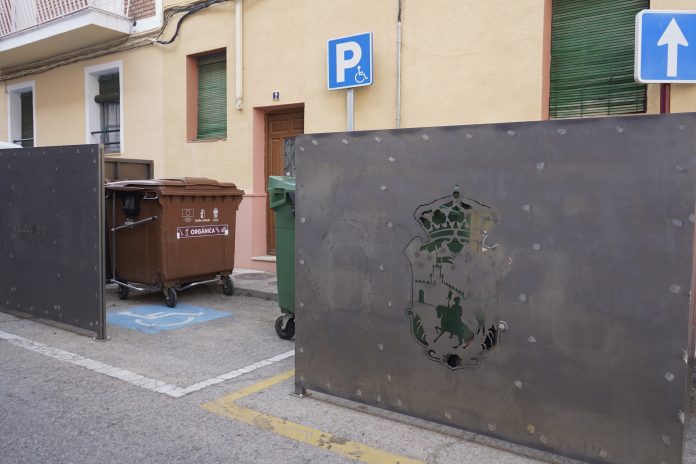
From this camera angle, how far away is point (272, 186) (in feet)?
17.8

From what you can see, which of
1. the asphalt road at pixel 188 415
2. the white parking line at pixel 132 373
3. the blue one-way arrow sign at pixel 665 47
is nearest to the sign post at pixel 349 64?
the blue one-way arrow sign at pixel 665 47

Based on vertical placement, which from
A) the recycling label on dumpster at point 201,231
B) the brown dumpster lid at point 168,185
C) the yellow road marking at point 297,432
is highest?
the brown dumpster lid at point 168,185

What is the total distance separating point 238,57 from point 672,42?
679cm

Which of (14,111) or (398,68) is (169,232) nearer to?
(398,68)

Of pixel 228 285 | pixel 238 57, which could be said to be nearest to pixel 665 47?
pixel 228 285

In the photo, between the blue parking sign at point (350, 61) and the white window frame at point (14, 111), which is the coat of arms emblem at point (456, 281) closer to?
the blue parking sign at point (350, 61)

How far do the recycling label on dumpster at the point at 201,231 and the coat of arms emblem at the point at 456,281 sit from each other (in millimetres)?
4613

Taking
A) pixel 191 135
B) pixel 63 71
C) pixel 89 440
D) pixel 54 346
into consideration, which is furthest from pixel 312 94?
pixel 63 71

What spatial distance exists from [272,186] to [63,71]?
1053 centimetres

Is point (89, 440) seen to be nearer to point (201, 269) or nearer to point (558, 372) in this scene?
point (558, 372)

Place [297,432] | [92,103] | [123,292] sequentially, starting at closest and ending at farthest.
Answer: [297,432], [123,292], [92,103]

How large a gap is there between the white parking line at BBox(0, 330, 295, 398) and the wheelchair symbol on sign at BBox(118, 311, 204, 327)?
116cm

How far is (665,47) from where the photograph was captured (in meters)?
5.69

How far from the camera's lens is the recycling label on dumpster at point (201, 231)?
23.7 feet
